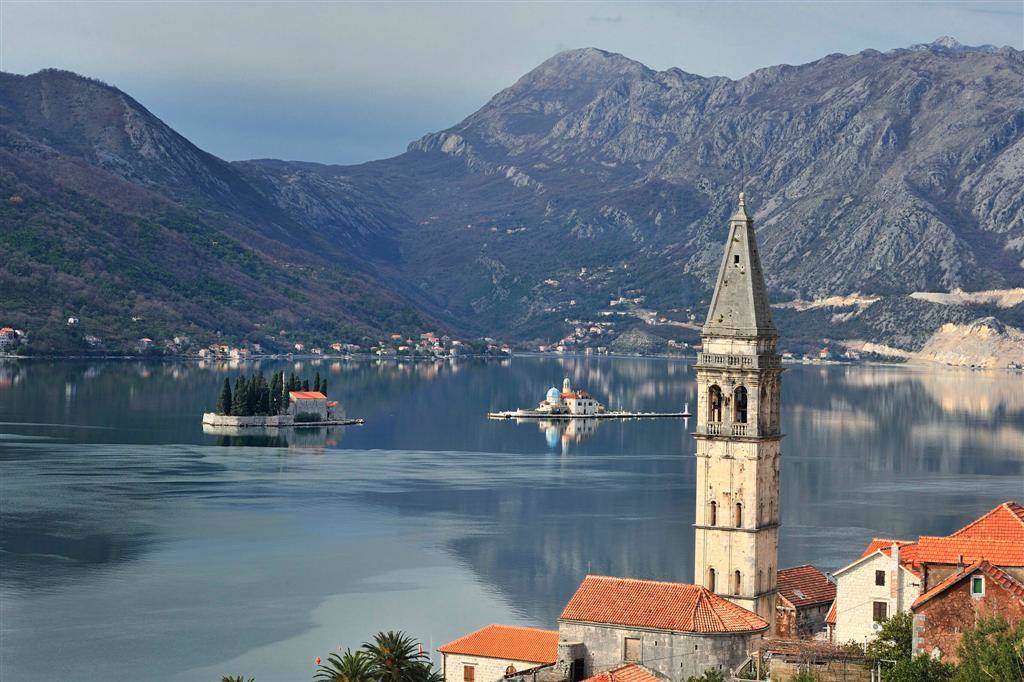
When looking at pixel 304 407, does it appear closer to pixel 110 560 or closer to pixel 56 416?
pixel 56 416

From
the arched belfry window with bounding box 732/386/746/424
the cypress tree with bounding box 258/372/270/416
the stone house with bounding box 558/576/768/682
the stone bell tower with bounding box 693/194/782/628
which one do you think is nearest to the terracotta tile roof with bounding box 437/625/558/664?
the stone house with bounding box 558/576/768/682

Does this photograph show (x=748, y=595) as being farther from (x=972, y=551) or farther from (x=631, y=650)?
(x=972, y=551)

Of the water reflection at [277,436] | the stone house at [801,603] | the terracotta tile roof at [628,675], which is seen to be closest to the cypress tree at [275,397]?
the water reflection at [277,436]

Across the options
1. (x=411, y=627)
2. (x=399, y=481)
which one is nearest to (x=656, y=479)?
(x=399, y=481)

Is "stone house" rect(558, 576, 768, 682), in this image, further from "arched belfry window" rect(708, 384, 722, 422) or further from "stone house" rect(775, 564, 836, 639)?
"arched belfry window" rect(708, 384, 722, 422)

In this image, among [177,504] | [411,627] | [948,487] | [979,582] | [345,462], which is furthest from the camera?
[345,462]

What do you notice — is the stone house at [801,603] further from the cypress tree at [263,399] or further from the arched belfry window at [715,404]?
the cypress tree at [263,399]

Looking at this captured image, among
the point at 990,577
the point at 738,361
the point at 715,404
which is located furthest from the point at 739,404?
the point at 990,577
